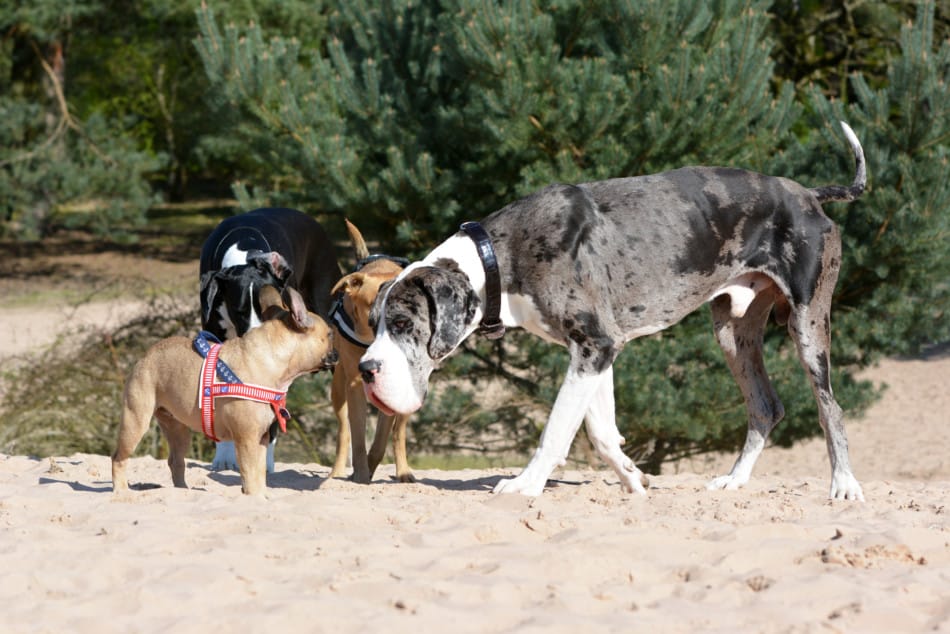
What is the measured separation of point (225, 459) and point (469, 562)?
415 centimetres

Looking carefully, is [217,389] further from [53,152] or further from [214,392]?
[53,152]

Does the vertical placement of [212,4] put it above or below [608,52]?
above

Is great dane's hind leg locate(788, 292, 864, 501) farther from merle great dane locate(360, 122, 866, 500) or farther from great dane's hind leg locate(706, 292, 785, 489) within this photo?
great dane's hind leg locate(706, 292, 785, 489)

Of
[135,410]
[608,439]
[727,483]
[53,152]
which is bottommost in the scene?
[727,483]

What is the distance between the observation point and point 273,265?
724 centimetres

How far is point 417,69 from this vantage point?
37.5 feet

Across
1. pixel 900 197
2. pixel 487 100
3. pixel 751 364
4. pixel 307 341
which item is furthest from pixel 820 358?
pixel 487 100

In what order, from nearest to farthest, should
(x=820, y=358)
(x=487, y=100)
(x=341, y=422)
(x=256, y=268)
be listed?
(x=820, y=358) < (x=256, y=268) < (x=341, y=422) < (x=487, y=100)

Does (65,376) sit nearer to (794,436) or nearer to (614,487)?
(614,487)

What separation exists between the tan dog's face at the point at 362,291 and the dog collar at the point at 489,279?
23.2 inches

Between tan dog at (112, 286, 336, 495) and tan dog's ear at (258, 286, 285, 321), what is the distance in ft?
0.55

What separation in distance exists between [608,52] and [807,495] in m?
5.30

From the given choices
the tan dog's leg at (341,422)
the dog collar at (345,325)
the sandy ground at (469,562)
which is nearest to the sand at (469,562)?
the sandy ground at (469,562)

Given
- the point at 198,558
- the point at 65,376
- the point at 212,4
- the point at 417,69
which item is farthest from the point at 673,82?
the point at 212,4
